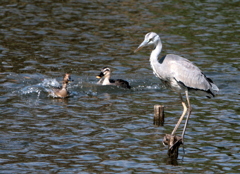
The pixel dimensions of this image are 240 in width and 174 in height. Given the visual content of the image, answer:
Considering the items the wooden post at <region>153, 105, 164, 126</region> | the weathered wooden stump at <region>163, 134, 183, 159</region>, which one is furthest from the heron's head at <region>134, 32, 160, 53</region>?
the weathered wooden stump at <region>163, 134, 183, 159</region>

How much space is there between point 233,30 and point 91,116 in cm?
979

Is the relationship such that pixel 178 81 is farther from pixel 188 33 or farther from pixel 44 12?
pixel 44 12

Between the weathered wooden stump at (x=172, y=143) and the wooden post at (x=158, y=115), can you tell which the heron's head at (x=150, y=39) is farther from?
the weathered wooden stump at (x=172, y=143)

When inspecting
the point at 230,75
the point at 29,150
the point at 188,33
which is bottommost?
the point at 29,150

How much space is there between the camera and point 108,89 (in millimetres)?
15148

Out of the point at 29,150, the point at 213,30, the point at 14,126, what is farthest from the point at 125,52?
the point at 29,150

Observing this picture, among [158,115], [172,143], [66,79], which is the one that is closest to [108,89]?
[66,79]

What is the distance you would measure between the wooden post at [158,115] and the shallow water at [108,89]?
0.13 m

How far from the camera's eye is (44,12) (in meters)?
23.0

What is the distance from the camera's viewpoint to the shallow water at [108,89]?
9.70 metres

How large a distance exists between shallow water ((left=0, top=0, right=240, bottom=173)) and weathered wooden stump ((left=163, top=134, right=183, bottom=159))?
0.44 feet

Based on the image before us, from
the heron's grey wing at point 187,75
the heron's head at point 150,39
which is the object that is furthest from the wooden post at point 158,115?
the heron's head at point 150,39

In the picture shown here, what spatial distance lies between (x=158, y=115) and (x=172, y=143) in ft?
6.39

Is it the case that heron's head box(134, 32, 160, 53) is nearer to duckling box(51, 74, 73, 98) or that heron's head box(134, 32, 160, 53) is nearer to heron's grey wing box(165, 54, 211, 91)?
heron's grey wing box(165, 54, 211, 91)
